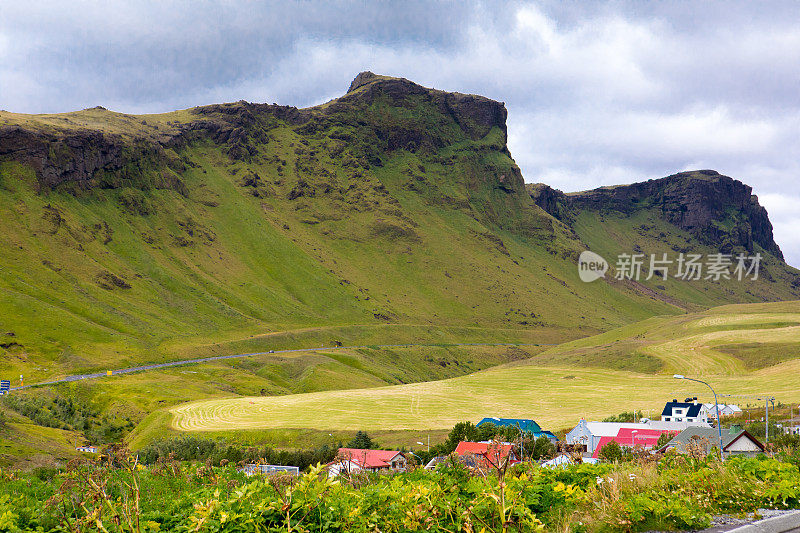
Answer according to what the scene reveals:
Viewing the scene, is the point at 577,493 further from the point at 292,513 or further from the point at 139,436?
the point at 139,436

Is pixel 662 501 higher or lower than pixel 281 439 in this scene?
higher

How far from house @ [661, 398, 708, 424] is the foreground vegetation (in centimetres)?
8220

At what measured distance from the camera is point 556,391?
131m

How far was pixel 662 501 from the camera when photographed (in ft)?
33.8

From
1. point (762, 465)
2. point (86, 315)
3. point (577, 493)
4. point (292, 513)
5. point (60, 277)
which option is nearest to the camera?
point (292, 513)

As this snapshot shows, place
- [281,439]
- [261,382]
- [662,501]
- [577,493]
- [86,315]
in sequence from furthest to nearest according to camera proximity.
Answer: [86,315] < [261,382] < [281,439] < [577,493] < [662,501]

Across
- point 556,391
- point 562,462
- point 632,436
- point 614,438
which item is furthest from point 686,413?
point 562,462

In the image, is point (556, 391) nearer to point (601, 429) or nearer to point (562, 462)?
point (601, 429)

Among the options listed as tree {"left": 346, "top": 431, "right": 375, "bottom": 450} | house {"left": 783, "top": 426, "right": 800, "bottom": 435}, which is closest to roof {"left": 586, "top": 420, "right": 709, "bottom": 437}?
house {"left": 783, "top": 426, "right": 800, "bottom": 435}

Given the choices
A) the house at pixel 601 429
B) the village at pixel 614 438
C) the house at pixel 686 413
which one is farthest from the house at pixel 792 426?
the house at pixel 686 413

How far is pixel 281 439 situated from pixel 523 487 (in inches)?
3096

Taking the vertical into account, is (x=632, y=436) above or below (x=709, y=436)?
below

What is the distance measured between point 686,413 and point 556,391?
148 feet

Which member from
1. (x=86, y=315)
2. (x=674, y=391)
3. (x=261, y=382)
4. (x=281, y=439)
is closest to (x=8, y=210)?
(x=86, y=315)
